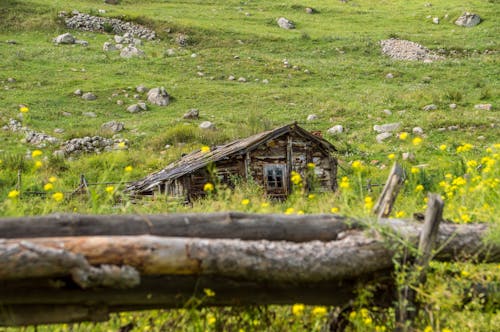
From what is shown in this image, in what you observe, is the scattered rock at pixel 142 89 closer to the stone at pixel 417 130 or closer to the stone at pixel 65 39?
the stone at pixel 65 39

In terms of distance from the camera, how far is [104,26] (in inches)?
1889

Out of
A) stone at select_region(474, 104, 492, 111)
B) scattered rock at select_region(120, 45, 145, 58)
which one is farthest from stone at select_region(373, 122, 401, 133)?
scattered rock at select_region(120, 45, 145, 58)

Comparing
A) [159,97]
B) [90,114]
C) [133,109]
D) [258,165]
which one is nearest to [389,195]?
[258,165]

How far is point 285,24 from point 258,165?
98.8ft

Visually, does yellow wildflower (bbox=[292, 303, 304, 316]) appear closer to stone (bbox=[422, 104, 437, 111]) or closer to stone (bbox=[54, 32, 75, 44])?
stone (bbox=[422, 104, 437, 111])

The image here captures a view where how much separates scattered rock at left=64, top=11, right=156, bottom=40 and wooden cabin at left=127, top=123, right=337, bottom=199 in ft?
82.9

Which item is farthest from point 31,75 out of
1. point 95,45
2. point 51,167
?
point 51,167

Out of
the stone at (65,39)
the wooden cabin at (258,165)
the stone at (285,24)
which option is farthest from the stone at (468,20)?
the wooden cabin at (258,165)

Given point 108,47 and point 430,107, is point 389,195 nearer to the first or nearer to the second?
point 430,107

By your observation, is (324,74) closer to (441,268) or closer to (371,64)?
(371,64)

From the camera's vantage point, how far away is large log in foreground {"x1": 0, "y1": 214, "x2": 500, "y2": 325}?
4.02 metres

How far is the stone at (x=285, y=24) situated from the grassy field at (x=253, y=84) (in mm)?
803

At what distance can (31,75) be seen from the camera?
1443 inches

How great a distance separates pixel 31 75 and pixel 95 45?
803 cm
